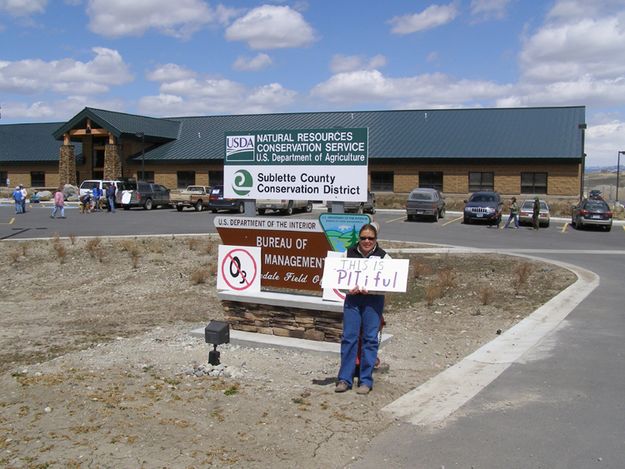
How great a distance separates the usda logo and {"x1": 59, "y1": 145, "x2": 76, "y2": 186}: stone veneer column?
49390 mm

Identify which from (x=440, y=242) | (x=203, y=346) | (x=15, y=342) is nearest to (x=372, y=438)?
(x=203, y=346)

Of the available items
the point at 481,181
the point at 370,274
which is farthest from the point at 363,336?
the point at 481,181

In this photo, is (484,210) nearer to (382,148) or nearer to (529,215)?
(529,215)

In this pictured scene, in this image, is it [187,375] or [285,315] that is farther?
[285,315]

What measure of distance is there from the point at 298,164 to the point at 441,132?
43989mm

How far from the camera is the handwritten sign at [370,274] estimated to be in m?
6.61

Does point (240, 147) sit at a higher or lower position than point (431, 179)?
higher

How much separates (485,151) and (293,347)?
42.5 metres

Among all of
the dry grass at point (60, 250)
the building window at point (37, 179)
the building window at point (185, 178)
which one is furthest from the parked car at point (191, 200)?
the building window at point (37, 179)

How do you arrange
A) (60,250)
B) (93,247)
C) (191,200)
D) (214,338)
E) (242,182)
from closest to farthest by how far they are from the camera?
(214,338), (242,182), (60,250), (93,247), (191,200)

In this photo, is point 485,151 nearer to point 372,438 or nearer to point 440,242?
point 440,242

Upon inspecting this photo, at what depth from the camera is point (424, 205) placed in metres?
34.9

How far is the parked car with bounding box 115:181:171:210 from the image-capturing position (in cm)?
4156

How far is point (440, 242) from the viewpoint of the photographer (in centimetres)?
2422
